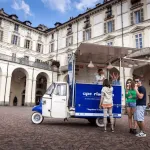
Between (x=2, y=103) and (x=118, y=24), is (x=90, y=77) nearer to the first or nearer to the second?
(x=118, y=24)

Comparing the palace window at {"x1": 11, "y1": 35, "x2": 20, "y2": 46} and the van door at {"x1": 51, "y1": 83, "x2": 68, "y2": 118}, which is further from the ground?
the palace window at {"x1": 11, "y1": 35, "x2": 20, "y2": 46}

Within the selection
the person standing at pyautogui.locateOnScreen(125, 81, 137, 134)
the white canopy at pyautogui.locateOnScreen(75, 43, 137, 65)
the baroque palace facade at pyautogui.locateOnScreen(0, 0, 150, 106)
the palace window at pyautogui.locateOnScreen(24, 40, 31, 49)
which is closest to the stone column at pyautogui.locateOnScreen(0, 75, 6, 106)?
the baroque palace facade at pyautogui.locateOnScreen(0, 0, 150, 106)

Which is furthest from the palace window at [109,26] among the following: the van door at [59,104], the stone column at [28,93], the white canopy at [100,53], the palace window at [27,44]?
the van door at [59,104]

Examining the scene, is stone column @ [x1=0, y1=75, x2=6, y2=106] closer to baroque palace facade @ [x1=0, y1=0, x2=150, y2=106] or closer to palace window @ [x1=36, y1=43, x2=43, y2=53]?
baroque palace facade @ [x1=0, y1=0, x2=150, y2=106]

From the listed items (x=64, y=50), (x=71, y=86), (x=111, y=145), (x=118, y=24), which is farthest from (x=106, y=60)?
(x=64, y=50)

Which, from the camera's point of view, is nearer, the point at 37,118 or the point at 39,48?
the point at 37,118

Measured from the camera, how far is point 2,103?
26.3 meters

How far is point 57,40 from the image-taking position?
34750mm

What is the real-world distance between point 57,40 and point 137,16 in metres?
16.2

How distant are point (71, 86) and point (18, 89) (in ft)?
96.2

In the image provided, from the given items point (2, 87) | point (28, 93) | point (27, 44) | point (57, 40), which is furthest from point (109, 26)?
point (2, 87)

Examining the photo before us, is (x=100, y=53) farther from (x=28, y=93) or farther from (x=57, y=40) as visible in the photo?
(x=57, y=40)

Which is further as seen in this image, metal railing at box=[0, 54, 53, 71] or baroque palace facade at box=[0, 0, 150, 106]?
metal railing at box=[0, 54, 53, 71]

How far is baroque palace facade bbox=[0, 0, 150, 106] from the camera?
934 inches
